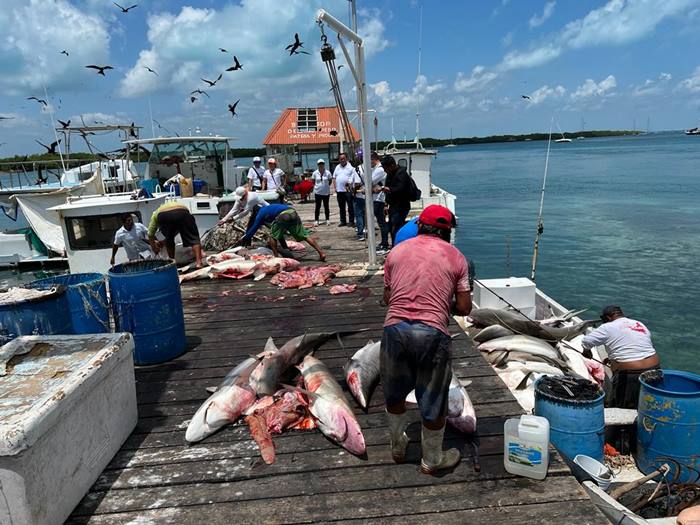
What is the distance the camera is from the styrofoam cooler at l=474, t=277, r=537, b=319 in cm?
895

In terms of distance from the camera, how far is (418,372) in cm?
328

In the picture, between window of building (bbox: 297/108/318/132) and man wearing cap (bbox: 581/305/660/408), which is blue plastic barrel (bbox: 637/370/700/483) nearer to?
man wearing cap (bbox: 581/305/660/408)

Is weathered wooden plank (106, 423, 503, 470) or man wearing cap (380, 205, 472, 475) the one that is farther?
weathered wooden plank (106, 423, 503, 470)

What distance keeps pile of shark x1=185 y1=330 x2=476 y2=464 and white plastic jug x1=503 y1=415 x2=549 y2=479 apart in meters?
0.48

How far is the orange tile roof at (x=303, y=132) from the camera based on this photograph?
91.5 ft

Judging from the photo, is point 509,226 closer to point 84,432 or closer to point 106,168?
point 106,168

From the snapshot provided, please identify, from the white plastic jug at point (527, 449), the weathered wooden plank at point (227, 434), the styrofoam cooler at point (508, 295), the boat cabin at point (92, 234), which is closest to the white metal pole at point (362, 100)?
the styrofoam cooler at point (508, 295)

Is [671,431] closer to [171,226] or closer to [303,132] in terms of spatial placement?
[171,226]

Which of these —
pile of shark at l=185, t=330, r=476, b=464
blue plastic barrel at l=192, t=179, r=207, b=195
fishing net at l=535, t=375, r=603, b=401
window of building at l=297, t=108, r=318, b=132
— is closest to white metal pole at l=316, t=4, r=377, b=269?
pile of shark at l=185, t=330, r=476, b=464

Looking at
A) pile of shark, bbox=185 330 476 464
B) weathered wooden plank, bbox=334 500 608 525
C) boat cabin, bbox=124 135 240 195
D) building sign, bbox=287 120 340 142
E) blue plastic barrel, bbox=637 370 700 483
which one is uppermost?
building sign, bbox=287 120 340 142

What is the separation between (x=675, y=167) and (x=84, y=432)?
66.2 metres

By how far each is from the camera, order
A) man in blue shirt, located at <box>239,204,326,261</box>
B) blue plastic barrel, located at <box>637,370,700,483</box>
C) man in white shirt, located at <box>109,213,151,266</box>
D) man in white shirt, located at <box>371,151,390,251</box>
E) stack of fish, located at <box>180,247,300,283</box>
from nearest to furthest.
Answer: blue plastic barrel, located at <box>637,370,700,483</box>, stack of fish, located at <box>180,247,300,283</box>, man in white shirt, located at <box>109,213,151,266</box>, man in blue shirt, located at <box>239,204,326,261</box>, man in white shirt, located at <box>371,151,390,251</box>

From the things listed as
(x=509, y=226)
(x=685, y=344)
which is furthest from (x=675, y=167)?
(x=685, y=344)

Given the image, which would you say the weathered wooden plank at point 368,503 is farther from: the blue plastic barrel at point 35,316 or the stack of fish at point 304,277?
the stack of fish at point 304,277
